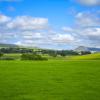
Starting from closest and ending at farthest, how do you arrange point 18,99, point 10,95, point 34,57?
1. point 18,99
2. point 10,95
3. point 34,57

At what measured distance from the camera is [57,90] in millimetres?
18438

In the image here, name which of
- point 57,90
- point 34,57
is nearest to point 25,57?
point 34,57

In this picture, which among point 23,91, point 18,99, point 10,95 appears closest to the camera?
point 18,99

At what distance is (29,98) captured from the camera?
51.2ft

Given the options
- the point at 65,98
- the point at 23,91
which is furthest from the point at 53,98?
the point at 23,91

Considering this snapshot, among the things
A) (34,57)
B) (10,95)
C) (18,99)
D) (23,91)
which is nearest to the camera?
(18,99)

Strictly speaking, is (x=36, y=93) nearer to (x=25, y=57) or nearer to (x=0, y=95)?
(x=0, y=95)

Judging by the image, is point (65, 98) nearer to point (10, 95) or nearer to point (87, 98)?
point (87, 98)

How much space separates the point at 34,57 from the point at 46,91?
269 feet

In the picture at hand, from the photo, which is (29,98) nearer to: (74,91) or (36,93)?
(36,93)

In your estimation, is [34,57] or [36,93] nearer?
[36,93]

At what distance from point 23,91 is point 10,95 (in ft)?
5.30

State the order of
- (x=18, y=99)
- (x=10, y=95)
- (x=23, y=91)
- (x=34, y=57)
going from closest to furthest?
(x=18, y=99), (x=10, y=95), (x=23, y=91), (x=34, y=57)

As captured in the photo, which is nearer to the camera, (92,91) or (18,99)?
(18,99)
